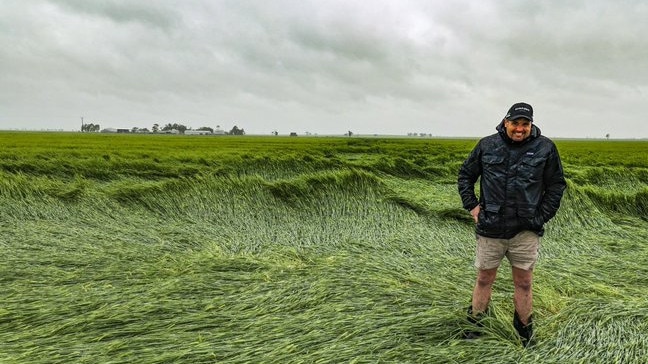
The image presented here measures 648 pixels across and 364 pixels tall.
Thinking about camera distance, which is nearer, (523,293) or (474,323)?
(523,293)

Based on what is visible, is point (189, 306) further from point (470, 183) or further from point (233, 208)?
point (233, 208)

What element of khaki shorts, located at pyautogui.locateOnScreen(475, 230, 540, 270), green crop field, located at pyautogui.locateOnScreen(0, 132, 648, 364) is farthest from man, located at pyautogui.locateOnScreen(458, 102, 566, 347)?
green crop field, located at pyautogui.locateOnScreen(0, 132, 648, 364)

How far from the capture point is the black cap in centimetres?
262

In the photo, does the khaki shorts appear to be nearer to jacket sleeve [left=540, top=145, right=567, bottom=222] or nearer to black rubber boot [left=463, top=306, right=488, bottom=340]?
jacket sleeve [left=540, top=145, right=567, bottom=222]

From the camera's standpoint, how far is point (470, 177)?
9.82ft

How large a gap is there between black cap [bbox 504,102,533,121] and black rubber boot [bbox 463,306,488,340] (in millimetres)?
1449

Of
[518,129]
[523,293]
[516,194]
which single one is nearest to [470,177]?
[516,194]

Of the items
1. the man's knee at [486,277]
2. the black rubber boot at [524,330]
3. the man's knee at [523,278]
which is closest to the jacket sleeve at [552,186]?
the man's knee at [523,278]

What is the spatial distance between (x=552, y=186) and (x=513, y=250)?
0.50m

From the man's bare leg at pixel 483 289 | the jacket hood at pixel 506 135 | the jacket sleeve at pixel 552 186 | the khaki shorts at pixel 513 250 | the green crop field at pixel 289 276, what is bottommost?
the green crop field at pixel 289 276

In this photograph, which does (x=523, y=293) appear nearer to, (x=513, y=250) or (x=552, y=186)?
(x=513, y=250)

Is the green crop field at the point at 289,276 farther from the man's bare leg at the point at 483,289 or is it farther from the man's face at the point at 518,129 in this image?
the man's face at the point at 518,129

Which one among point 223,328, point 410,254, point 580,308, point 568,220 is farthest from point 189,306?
point 568,220

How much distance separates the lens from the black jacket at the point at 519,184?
2.68 meters
